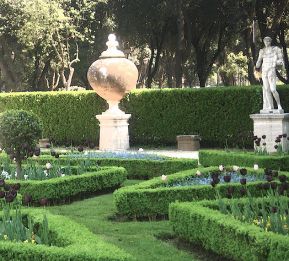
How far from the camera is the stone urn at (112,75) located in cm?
1753

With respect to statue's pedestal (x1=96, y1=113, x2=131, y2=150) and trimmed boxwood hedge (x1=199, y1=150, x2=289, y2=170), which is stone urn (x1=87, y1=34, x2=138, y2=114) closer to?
statue's pedestal (x1=96, y1=113, x2=131, y2=150)

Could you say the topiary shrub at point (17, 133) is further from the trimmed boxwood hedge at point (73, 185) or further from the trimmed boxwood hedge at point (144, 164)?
the trimmed boxwood hedge at point (144, 164)

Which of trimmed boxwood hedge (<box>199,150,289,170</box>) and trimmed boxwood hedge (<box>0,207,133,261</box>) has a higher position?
trimmed boxwood hedge (<box>199,150,289,170</box>)

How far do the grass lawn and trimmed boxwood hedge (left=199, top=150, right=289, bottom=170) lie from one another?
10.9ft

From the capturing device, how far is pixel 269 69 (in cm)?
1725

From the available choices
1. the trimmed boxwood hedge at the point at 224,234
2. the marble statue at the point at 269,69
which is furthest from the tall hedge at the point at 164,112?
the trimmed boxwood hedge at the point at 224,234

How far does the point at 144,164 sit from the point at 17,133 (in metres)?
3.21

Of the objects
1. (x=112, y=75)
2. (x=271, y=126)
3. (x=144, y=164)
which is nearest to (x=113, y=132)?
(x=112, y=75)

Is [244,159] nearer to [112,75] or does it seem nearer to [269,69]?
[269,69]

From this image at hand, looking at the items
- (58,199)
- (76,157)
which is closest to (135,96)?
(76,157)

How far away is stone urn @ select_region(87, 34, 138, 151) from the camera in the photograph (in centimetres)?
1742

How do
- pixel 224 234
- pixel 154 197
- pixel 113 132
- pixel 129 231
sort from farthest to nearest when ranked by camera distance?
pixel 113 132 < pixel 154 197 < pixel 129 231 < pixel 224 234

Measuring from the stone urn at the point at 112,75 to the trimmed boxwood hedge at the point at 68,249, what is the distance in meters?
11.7

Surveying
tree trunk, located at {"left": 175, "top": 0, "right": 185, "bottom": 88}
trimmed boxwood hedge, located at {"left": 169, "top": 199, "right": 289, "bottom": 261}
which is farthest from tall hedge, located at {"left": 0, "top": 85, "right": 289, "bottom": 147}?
trimmed boxwood hedge, located at {"left": 169, "top": 199, "right": 289, "bottom": 261}
